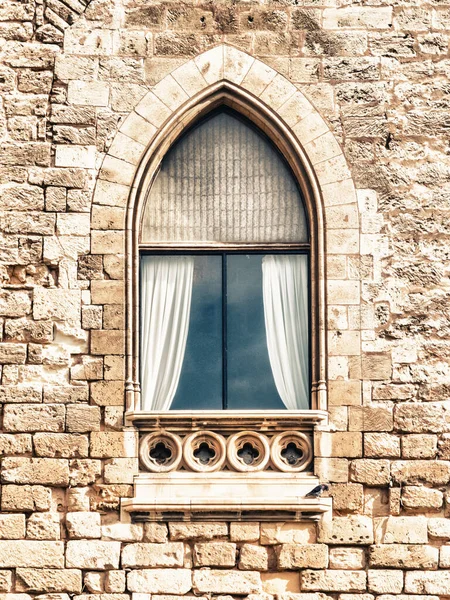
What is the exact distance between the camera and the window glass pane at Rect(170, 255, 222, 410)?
11.7 metres

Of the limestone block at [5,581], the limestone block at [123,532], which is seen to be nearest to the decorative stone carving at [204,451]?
the limestone block at [123,532]

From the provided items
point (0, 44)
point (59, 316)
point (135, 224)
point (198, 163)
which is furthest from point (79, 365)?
point (0, 44)

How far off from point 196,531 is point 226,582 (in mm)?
461

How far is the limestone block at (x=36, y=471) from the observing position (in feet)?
37.0

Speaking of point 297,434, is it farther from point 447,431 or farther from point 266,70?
point 266,70

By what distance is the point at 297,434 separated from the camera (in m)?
11.4

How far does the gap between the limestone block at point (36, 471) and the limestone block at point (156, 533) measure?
29.7 inches

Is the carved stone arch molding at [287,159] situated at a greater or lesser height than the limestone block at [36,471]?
greater

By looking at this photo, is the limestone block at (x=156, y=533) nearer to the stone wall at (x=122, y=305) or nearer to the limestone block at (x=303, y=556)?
the stone wall at (x=122, y=305)

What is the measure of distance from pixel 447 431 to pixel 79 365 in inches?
→ 119

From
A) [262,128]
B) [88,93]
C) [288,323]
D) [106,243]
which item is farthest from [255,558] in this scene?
[88,93]

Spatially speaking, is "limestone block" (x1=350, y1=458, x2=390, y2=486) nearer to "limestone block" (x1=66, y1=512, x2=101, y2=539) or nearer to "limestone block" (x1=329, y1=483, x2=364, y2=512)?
"limestone block" (x1=329, y1=483, x2=364, y2=512)

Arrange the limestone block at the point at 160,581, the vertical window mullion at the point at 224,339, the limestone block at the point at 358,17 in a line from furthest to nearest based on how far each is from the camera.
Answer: the limestone block at the point at 358,17 → the vertical window mullion at the point at 224,339 → the limestone block at the point at 160,581

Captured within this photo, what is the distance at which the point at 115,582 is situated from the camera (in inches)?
436
